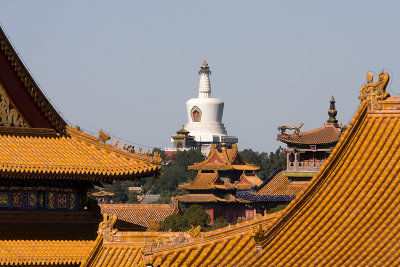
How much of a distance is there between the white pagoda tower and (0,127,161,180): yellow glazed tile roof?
157 m

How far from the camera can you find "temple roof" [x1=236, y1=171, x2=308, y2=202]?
60175 mm

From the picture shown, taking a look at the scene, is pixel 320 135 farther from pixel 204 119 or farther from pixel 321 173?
pixel 204 119

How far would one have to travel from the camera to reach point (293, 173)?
198ft

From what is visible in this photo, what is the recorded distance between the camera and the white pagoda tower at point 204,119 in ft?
609

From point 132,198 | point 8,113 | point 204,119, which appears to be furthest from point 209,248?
point 204,119

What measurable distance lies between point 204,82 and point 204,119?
5.88 metres

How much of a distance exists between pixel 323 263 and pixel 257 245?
1.24 metres

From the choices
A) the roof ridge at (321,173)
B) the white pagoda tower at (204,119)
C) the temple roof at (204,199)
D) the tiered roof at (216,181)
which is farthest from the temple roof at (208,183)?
the roof ridge at (321,173)

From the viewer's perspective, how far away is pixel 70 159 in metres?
26.2

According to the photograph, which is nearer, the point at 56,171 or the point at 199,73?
the point at 56,171

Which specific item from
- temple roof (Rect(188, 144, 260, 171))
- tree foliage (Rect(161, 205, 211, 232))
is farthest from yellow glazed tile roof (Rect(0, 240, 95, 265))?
temple roof (Rect(188, 144, 260, 171))

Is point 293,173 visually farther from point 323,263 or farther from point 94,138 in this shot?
point 323,263

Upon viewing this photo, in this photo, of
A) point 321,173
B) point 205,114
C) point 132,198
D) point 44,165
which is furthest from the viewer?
point 205,114

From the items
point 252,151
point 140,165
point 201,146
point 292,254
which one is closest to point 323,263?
point 292,254
